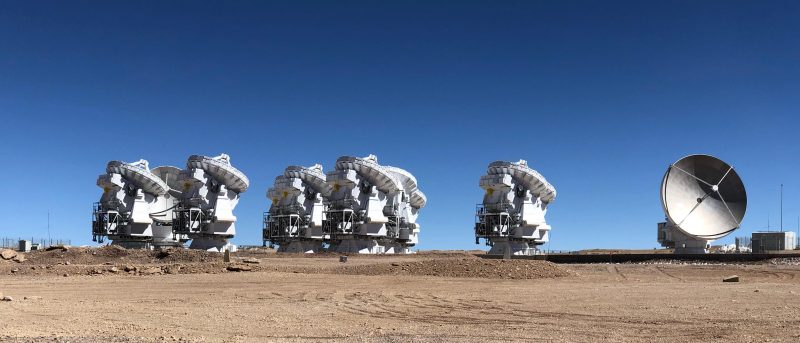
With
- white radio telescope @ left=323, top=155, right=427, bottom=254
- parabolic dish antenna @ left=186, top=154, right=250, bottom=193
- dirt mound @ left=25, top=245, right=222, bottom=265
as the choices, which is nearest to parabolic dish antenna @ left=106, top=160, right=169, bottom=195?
parabolic dish antenna @ left=186, top=154, right=250, bottom=193

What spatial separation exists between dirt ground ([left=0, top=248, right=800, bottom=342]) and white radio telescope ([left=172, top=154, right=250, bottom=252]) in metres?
31.4

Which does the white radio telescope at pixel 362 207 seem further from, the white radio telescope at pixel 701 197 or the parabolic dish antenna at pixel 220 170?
the white radio telescope at pixel 701 197

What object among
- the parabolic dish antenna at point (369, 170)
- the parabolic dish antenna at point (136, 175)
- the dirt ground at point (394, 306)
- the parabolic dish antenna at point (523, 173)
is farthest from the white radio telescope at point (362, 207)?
the dirt ground at point (394, 306)

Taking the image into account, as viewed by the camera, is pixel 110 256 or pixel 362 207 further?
pixel 362 207

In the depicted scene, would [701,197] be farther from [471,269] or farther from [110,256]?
[110,256]

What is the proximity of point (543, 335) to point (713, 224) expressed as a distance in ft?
132

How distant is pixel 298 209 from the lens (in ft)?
234

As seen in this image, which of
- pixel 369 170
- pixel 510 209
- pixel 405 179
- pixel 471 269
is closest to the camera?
pixel 471 269

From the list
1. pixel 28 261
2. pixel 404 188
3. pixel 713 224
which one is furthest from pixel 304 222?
pixel 713 224

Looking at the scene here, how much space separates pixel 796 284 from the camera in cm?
2833

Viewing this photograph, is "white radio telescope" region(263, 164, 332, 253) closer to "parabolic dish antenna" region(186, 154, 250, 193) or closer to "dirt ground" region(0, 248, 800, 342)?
"parabolic dish antenna" region(186, 154, 250, 193)

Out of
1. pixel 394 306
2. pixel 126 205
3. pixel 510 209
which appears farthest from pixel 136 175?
pixel 394 306

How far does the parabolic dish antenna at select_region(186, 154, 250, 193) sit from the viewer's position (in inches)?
2650

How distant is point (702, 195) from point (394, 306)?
36.7 meters
